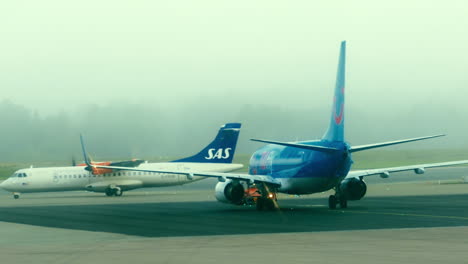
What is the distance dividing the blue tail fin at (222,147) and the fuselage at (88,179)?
680 millimetres

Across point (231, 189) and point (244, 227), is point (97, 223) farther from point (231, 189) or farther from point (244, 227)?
point (231, 189)

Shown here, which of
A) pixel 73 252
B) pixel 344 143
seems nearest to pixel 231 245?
pixel 73 252

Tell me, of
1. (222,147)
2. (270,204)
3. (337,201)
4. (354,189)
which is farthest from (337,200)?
(222,147)

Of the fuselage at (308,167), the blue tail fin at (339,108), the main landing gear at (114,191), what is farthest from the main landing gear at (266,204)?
the main landing gear at (114,191)

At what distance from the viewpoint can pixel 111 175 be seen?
76688 millimetres

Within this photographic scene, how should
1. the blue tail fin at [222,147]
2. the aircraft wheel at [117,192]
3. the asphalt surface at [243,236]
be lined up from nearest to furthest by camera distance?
the asphalt surface at [243,236], the blue tail fin at [222,147], the aircraft wheel at [117,192]

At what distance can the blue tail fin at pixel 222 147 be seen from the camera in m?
75.8

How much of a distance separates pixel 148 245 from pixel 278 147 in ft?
80.6

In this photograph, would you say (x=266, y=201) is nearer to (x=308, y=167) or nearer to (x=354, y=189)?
(x=308, y=167)

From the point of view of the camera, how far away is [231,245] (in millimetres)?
24656

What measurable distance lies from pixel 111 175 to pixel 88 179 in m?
2.25

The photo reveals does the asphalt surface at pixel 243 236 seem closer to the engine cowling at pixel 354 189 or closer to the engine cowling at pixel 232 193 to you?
the engine cowling at pixel 232 193

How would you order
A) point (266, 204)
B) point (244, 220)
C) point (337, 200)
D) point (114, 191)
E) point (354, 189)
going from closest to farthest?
1. point (244, 220)
2. point (337, 200)
3. point (266, 204)
4. point (354, 189)
5. point (114, 191)

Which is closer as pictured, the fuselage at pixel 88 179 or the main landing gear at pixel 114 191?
the fuselage at pixel 88 179
